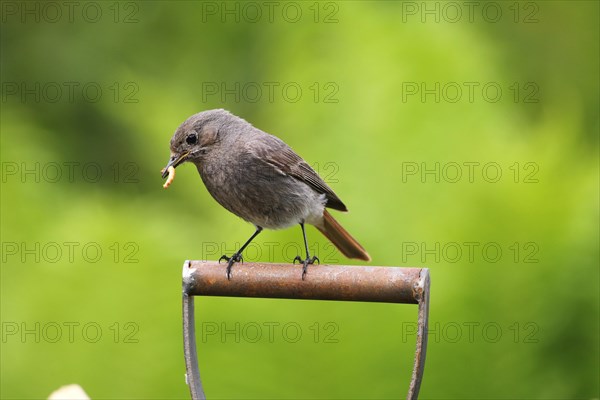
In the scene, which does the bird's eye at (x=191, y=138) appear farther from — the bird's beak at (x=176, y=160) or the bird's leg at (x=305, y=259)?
the bird's leg at (x=305, y=259)

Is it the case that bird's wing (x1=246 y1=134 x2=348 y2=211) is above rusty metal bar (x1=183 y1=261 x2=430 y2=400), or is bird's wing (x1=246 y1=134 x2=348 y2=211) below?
above

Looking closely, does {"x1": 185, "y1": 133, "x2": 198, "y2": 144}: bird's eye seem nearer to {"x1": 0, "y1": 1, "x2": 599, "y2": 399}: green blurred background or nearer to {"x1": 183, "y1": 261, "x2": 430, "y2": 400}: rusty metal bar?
{"x1": 0, "y1": 1, "x2": 599, "y2": 399}: green blurred background

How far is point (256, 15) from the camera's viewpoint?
15.2ft

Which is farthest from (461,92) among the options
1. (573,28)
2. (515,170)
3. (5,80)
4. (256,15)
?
(5,80)

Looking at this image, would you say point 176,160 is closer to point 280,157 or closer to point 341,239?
point 280,157

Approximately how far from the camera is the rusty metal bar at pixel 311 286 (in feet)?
7.57

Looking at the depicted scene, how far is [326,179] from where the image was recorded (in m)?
4.01

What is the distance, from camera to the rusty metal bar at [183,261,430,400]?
2.31 m

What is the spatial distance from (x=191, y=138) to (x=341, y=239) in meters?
0.66

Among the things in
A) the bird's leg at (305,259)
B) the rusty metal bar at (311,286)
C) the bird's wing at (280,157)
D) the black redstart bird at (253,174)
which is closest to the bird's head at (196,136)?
the black redstart bird at (253,174)

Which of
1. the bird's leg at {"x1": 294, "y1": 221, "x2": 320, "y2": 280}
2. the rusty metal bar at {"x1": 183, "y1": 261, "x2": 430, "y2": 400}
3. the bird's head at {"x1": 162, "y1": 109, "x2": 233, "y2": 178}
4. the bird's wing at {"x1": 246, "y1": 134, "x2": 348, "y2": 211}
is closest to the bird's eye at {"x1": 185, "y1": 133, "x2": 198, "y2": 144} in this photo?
the bird's head at {"x1": 162, "y1": 109, "x2": 233, "y2": 178}

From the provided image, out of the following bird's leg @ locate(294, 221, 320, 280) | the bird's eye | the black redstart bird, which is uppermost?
the bird's eye

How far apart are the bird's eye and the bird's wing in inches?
8.7

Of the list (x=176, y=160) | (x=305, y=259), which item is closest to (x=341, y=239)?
(x=305, y=259)
